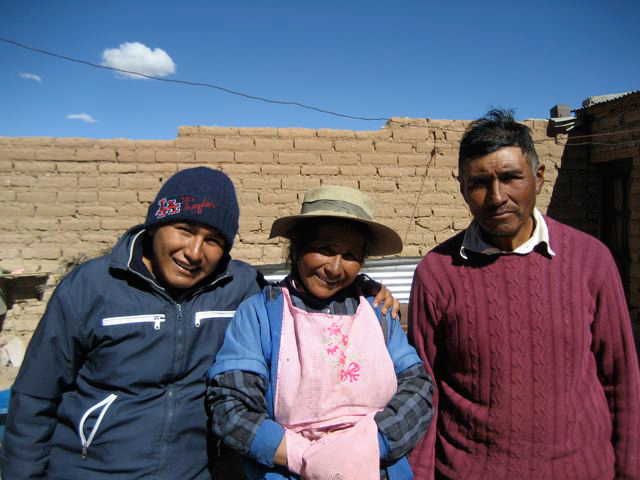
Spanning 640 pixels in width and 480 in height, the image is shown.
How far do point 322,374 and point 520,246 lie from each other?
83cm

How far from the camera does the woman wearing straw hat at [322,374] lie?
3.98 feet

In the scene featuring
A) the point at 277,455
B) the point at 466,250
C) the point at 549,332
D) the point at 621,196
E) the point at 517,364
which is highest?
the point at 621,196

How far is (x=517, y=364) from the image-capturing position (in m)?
1.42

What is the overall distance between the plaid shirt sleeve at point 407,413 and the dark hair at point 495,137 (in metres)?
0.75

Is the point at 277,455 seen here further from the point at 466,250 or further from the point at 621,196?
the point at 621,196

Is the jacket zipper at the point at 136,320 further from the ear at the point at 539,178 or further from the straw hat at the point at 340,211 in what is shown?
the ear at the point at 539,178

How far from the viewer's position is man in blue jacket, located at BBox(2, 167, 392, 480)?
1.35 meters

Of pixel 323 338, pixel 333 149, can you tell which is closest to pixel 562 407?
pixel 323 338

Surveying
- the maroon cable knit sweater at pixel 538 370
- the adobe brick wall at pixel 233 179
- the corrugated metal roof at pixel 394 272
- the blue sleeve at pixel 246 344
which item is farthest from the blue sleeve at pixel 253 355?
the adobe brick wall at pixel 233 179

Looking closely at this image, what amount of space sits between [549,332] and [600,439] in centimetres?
43

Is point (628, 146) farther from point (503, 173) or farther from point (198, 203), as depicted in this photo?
point (198, 203)

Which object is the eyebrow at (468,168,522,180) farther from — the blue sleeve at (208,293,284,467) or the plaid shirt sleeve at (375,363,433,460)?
the blue sleeve at (208,293,284,467)

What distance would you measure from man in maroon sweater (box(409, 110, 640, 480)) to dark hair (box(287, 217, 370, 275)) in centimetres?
35

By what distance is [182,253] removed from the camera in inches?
56.7
